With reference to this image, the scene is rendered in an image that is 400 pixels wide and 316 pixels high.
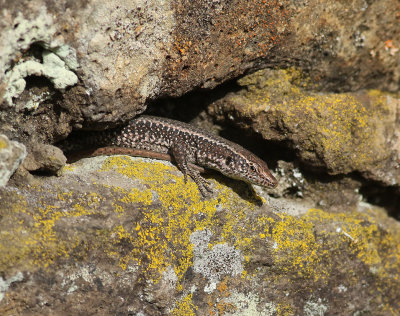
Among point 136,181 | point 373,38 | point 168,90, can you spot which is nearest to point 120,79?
point 168,90

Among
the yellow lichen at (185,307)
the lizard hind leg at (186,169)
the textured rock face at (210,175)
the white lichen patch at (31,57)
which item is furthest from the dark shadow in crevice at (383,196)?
the white lichen patch at (31,57)

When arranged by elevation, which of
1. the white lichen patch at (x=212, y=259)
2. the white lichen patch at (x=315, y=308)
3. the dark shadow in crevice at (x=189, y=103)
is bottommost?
the white lichen patch at (x=315, y=308)

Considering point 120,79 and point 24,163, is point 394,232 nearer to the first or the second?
point 120,79

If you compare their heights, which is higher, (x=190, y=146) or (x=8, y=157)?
(x=8, y=157)

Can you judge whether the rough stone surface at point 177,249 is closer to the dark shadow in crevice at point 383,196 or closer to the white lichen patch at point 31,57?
the dark shadow in crevice at point 383,196

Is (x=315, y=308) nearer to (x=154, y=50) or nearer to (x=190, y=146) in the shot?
(x=190, y=146)

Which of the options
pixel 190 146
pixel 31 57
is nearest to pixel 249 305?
pixel 190 146

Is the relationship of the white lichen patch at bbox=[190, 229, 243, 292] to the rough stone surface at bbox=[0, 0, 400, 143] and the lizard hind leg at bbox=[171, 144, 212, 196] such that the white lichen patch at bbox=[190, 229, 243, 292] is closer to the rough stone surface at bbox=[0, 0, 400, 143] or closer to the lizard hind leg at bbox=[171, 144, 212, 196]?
the lizard hind leg at bbox=[171, 144, 212, 196]
